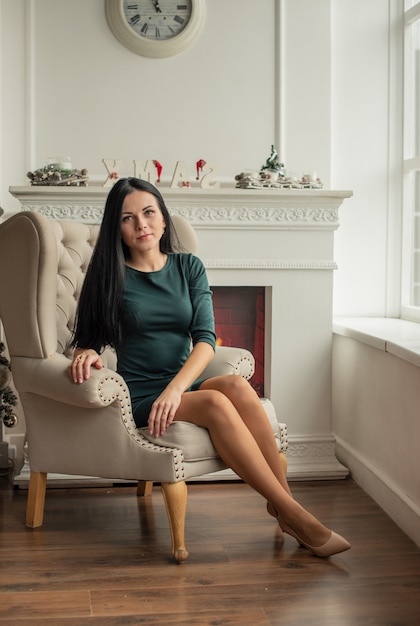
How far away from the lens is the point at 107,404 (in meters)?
2.73

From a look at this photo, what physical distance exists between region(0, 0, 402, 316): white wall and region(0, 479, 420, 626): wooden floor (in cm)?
143

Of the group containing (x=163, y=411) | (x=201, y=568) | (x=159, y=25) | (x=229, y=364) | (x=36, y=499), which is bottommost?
(x=201, y=568)

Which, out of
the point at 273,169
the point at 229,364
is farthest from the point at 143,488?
the point at 273,169

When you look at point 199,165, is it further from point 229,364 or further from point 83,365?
point 83,365

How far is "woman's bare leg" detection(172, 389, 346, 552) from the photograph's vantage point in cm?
266

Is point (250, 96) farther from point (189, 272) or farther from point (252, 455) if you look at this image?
point (252, 455)

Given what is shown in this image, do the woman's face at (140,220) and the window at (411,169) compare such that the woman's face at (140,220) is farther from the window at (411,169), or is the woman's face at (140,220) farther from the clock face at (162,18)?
the window at (411,169)

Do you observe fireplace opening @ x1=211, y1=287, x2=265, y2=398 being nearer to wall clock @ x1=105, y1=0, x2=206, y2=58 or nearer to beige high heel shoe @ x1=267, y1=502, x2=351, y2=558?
wall clock @ x1=105, y1=0, x2=206, y2=58

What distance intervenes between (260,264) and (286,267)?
0.37ft

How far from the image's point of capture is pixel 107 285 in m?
2.87

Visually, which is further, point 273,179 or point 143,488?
point 273,179

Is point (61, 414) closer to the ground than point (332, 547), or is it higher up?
higher up

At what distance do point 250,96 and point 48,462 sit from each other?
Result: 2049mm


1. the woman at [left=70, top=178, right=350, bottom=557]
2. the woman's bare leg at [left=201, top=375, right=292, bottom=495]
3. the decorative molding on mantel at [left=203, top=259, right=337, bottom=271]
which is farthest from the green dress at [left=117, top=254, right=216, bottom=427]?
the decorative molding on mantel at [left=203, top=259, right=337, bottom=271]
